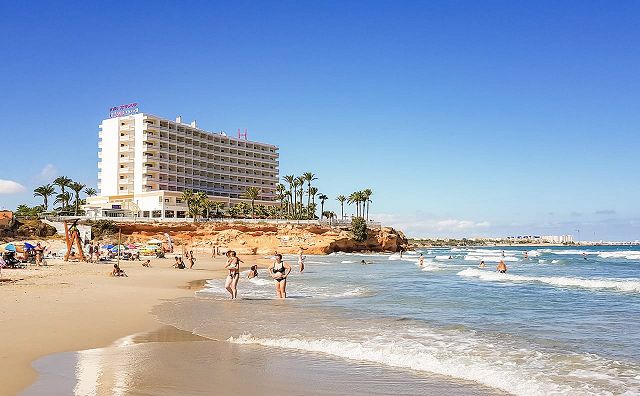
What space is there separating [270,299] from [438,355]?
1039 cm

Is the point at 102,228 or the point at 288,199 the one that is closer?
the point at 102,228

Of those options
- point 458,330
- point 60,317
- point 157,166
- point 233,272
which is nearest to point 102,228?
point 157,166

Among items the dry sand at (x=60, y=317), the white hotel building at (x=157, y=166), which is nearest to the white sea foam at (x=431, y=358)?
the dry sand at (x=60, y=317)

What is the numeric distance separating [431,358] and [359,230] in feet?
238

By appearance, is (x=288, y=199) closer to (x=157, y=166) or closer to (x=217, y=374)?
(x=157, y=166)

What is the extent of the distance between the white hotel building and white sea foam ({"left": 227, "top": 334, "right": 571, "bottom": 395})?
A: 260 ft

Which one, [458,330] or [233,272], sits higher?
[233,272]

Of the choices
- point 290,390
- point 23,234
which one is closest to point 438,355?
point 290,390

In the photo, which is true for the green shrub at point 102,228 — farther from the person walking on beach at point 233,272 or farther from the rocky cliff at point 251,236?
the person walking on beach at point 233,272

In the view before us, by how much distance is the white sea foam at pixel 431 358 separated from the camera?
7.71 metres

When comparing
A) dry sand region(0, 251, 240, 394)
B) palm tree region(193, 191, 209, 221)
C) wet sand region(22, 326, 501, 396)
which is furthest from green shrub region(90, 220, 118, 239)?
wet sand region(22, 326, 501, 396)

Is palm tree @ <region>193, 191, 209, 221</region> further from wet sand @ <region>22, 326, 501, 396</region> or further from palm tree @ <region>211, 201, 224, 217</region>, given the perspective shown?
wet sand @ <region>22, 326, 501, 396</region>

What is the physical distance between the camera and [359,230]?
81750mm

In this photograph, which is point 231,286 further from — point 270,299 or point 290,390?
point 290,390
